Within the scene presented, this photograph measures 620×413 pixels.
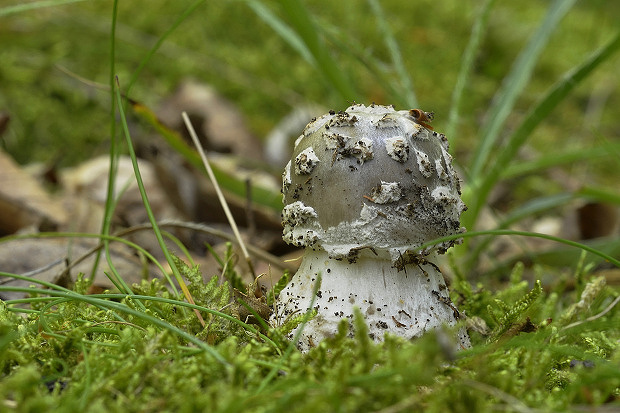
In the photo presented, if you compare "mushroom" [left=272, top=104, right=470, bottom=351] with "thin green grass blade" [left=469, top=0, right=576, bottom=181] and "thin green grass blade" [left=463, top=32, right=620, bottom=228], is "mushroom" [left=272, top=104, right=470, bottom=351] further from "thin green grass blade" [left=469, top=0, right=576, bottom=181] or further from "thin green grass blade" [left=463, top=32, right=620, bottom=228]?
"thin green grass blade" [left=469, top=0, right=576, bottom=181]

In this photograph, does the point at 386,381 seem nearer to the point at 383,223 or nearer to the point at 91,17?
the point at 383,223

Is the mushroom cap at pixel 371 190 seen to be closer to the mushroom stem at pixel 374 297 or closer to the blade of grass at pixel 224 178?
the mushroom stem at pixel 374 297

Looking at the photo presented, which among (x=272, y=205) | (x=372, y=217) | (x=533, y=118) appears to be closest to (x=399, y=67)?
(x=533, y=118)

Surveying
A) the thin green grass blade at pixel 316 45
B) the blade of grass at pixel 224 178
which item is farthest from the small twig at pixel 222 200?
the thin green grass blade at pixel 316 45

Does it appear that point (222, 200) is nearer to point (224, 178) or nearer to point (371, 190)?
point (371, 190)

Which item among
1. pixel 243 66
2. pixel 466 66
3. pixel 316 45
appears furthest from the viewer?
pixel 243 66
